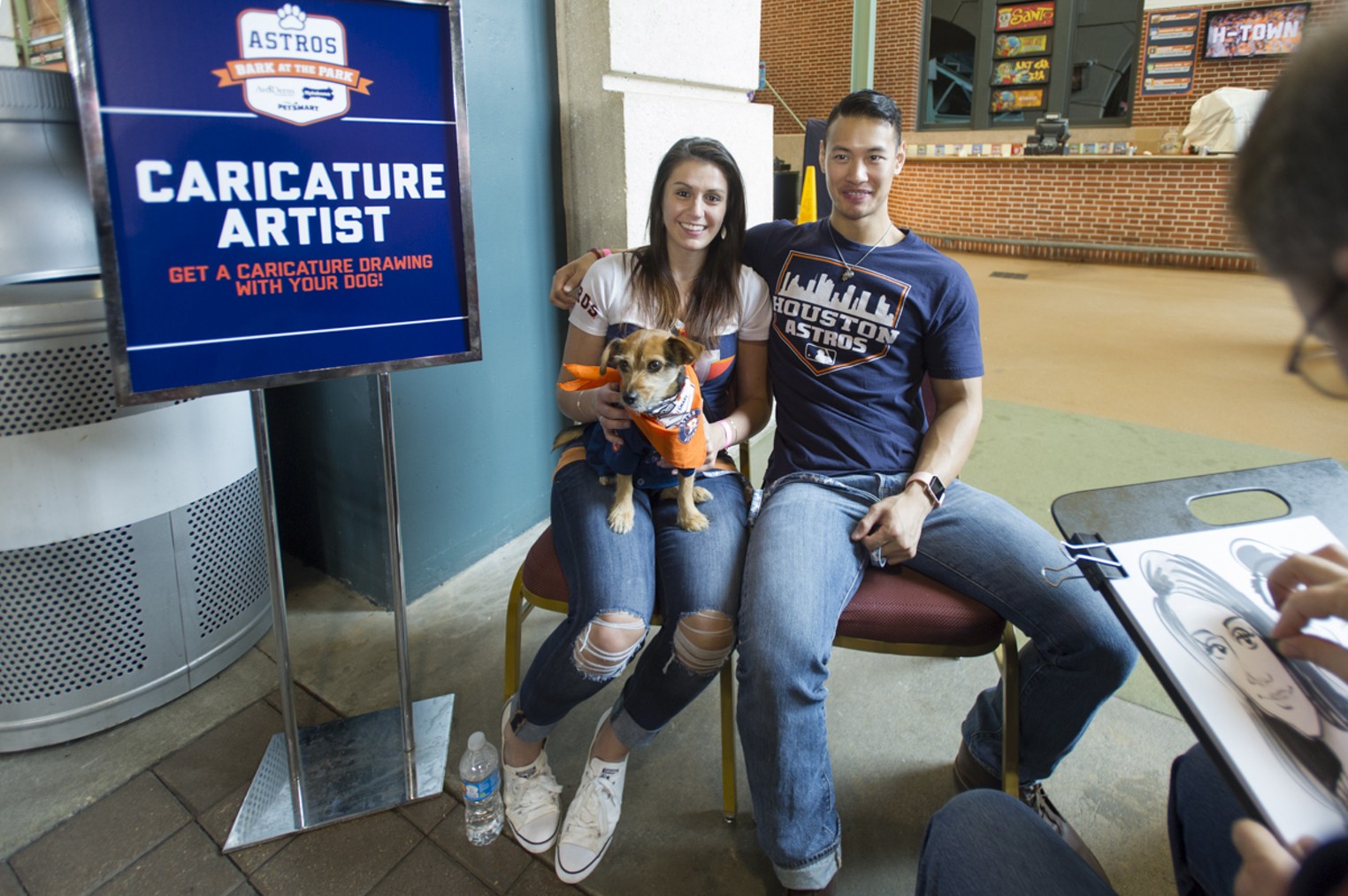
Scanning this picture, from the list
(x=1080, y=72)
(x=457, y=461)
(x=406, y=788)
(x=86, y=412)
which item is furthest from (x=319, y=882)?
(x=1080, y=72)

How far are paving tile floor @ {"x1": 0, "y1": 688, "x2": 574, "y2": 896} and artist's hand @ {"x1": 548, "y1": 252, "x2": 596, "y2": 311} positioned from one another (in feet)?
4.00

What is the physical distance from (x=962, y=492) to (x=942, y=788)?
71 centimetres

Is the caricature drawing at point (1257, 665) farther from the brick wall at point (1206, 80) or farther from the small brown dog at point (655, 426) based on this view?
the brick wall at point (1206, 80)

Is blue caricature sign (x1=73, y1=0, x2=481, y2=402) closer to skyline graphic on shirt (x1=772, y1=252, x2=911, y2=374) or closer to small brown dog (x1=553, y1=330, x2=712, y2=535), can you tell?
small brown dog (x1=553, y1=330, x2=712, y2=535)

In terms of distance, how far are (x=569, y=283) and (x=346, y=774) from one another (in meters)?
1.30

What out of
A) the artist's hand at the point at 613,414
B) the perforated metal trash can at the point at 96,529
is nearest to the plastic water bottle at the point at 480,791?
the artist's hand at the point at 613,414

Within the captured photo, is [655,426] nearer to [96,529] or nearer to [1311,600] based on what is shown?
[1311,600]

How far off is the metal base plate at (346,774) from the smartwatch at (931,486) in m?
1.29

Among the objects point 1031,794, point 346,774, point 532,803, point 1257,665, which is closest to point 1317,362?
point 1257,665

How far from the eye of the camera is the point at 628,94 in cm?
270

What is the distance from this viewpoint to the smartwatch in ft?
5.82

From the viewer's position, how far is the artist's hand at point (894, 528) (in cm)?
169

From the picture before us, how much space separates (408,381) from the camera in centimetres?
247

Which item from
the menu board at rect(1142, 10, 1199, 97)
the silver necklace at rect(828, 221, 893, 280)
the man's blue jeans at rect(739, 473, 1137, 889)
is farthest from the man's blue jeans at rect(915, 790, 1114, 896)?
the menu board at rect(1142, 10, 1199, 97)
